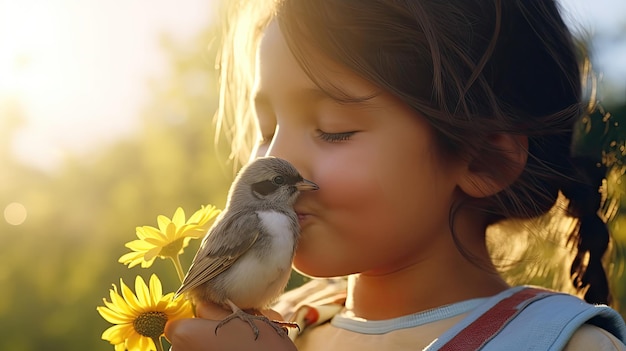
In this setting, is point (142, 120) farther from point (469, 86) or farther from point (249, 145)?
point (469, 86)

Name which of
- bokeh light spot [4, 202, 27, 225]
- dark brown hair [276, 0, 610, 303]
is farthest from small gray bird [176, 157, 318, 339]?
bokeh light spot [4, 202, 27, 225]

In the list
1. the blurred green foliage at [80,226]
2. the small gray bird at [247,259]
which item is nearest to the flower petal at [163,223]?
the small gray bird at [247,259]

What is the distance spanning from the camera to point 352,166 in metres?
2.05

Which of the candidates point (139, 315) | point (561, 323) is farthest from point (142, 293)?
point (561, 323)

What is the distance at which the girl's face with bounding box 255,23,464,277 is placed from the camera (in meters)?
2.06

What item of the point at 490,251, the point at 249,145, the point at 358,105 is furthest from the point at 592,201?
the point at 249,145

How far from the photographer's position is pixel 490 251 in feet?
8.89

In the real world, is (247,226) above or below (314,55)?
below

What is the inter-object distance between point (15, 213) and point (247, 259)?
3352 millimetres

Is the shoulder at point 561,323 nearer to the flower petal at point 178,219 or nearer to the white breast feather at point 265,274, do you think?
the white breast feather at point 265,274

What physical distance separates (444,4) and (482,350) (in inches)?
39.7

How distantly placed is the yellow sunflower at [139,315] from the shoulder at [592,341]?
1041 mm

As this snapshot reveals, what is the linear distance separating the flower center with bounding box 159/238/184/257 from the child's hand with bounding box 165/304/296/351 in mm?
160

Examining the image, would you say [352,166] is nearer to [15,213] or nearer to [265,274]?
[265,274]
